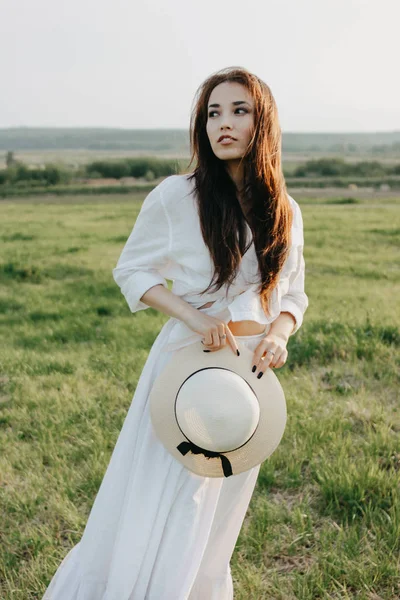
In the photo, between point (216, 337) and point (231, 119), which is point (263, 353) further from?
point (231, 119)

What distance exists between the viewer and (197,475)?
7.14 feet

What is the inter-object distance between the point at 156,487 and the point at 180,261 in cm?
78

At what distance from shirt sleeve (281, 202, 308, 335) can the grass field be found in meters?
1.20

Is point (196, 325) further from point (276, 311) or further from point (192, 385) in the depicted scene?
point (276, 311)

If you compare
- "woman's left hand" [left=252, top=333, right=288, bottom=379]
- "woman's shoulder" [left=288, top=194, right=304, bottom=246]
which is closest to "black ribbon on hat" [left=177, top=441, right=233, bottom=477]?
"woman's left hand" [left=252, top=333, right=288, bottom=379]

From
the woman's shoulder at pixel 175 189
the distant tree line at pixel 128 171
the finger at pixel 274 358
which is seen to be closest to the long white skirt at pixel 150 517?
the finger at pixel 274 358

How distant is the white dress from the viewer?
2129mm

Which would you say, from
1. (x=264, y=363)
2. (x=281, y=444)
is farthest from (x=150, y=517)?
(x=281, y=444)

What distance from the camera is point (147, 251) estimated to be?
7.08ft

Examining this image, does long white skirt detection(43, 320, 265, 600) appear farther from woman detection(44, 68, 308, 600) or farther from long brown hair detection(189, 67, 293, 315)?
long brown hair detection(189, 67, 293, 315)

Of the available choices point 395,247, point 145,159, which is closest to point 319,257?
point 395,247

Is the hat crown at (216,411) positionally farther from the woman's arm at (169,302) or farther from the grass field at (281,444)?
the grass field at (281,444)

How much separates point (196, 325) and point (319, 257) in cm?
853

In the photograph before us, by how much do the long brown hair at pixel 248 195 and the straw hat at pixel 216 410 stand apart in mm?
238
